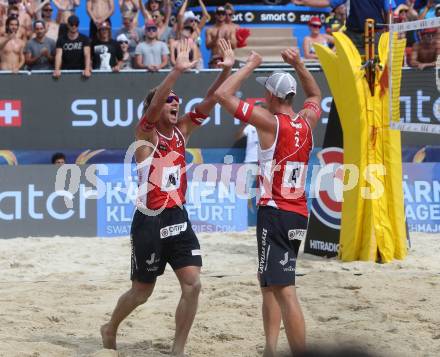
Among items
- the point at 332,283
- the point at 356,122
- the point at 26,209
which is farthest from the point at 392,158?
the point at 26,209

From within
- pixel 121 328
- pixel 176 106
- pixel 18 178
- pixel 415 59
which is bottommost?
pixel 121 328

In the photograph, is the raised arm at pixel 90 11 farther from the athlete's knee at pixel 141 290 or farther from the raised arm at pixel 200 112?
the athlete's knee at pixel 141 290

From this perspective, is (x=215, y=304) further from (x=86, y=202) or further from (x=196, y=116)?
(x=86, y=202)

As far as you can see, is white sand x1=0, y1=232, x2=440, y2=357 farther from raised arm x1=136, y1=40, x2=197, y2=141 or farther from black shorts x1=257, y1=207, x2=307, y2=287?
raised arm x1=136, y1=40, x2=197, y2=141

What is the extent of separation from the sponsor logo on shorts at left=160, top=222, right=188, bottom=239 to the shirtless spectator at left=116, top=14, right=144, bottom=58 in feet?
26.0

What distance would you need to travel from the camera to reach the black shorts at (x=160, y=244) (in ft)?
17.7

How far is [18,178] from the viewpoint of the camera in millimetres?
11359

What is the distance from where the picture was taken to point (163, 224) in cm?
542

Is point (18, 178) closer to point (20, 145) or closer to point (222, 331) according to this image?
point (20, 145)

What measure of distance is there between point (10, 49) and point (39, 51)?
0.43m

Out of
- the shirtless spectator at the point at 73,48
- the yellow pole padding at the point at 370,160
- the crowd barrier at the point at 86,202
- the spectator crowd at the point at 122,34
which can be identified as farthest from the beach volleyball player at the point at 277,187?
the shirtless spectator at the point at 73,48

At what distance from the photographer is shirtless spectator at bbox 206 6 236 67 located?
13.2 m

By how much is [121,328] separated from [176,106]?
75.6 inches

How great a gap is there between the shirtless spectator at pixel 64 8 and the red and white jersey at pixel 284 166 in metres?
9.22
